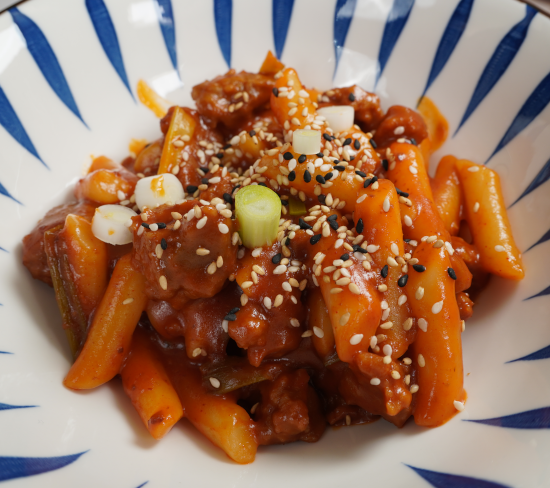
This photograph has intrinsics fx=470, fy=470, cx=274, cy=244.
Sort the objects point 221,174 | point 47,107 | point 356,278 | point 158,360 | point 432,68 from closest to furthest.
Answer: point 356,278
point 158,360
point 221,174
point 47,107
point 432,68

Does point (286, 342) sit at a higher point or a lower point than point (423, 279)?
lower

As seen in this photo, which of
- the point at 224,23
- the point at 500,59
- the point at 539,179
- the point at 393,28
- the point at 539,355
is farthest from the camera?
the point at 224,23

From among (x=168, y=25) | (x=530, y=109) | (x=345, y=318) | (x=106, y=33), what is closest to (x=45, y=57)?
(x=106, y=33)

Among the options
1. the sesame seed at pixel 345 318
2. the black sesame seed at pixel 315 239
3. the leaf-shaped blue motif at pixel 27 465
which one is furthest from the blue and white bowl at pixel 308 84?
the black sesame seed at pixel 315 239

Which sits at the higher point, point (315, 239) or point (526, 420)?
point (315, 239)

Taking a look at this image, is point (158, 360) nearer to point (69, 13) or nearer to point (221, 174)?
point (221, 174)

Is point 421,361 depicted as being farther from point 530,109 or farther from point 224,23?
point 224,23

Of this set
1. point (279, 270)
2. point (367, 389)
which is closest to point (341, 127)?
point (279, 270)

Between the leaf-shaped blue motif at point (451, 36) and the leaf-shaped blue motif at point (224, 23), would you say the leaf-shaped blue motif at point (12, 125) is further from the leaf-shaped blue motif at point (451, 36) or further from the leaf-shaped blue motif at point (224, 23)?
the leaf-shaped blue motif at point (451, 36)
